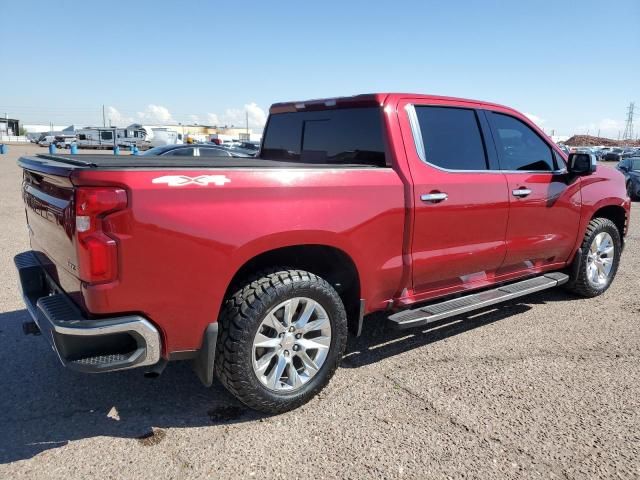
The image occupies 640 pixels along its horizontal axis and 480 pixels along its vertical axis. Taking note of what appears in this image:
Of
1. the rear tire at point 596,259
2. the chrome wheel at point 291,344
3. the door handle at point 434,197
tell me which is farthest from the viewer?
the rear tire at point 596,259

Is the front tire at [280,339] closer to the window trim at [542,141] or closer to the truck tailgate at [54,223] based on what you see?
the truck tailgate at [54,223]

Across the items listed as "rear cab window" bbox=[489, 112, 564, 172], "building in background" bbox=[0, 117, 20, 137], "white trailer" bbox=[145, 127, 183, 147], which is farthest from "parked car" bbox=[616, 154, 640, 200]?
"building in background" bbox=[0, 117, 20, 137]

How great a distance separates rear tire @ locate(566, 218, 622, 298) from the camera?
5285 millimetres

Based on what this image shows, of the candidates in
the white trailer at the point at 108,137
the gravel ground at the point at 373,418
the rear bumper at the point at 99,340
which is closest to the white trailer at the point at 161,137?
the white trailer at the point at 108,137

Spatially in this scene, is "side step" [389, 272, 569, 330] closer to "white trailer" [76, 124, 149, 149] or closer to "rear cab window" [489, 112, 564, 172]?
"rear cab window" [489, 112, 564, 172]

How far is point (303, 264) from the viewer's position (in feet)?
11.3

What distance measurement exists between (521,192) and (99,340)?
345 centimetres

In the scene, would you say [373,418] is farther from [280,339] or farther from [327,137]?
[327,137]

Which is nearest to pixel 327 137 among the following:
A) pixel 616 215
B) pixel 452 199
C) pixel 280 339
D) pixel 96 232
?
pixel 452 199

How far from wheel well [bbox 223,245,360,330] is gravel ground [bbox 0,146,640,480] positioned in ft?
2.01

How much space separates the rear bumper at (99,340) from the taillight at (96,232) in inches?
9.4

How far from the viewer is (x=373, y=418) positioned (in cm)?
310

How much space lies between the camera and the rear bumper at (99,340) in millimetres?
2518

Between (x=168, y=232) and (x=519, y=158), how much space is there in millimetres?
3287
